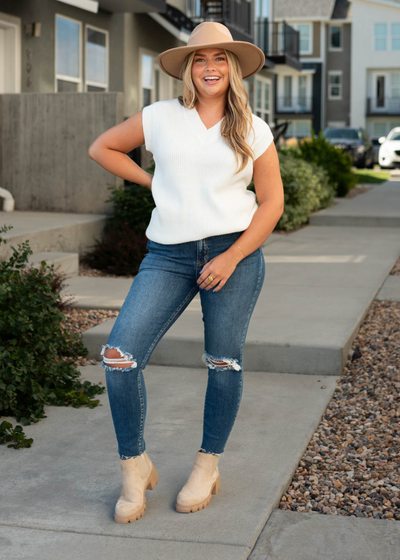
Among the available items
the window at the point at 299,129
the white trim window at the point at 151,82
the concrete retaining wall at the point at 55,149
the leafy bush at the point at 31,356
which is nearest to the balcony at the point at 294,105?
the window at the point at 299,129

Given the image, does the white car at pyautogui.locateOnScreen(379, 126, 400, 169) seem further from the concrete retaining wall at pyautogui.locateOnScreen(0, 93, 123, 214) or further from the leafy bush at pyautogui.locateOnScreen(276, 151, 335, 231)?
the concrete retaining wall at pyautogui.locateOnScreen(0, 93, 123, 214)

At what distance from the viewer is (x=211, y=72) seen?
2891 millimetres

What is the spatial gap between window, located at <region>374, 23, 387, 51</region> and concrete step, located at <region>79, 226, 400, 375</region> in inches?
1705

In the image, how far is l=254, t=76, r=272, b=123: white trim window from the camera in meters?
24.5

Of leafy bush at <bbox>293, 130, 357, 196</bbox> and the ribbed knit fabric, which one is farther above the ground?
leafy bush at <bbox>293, 130, 357, 196</bbox>

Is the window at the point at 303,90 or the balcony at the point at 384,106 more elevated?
the window at the point at 303,90

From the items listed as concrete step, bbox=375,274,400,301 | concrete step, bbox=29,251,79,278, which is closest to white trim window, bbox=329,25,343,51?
concrete step, bbox=375,274,400,301

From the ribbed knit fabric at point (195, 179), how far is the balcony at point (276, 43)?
869 inches

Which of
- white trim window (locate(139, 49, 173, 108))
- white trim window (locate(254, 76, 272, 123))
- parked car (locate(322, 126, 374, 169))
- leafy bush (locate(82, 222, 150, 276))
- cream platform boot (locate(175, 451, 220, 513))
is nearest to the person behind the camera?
cream platform boot (locate(175, 451, 220, 513))

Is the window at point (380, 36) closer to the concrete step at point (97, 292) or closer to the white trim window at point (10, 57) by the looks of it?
the white trim window at point (10, 57)

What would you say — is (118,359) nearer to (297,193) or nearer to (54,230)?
(54,230)

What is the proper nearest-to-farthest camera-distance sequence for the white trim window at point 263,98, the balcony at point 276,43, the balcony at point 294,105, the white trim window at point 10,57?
the white trim window at point 10,57
the white trim window at point 263,98
the balcony at point 276,43
the balcony at point 294,105

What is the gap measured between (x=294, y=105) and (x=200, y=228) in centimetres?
4917

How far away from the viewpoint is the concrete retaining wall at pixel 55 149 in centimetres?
959
